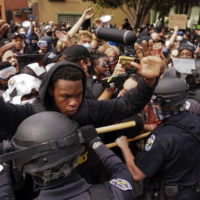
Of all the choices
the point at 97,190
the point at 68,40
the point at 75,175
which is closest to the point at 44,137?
the point at 75,175

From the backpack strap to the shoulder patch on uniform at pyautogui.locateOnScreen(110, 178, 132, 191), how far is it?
79 millimetres

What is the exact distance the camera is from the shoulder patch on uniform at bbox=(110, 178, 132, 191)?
1332 millimetres

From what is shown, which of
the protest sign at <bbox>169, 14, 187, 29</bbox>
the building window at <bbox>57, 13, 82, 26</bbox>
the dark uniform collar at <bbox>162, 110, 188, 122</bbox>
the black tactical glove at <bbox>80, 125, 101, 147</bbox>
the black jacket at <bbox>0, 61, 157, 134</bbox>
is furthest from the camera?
the building window at <bbox>57, 13, 82, 26</bbox>

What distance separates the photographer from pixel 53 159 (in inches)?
47.4

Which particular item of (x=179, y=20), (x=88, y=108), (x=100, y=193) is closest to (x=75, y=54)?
(x=88, y=108)

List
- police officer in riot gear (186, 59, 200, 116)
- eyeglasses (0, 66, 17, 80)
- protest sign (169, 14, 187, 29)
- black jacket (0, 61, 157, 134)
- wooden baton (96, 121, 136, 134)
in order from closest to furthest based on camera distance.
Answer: black jacket (0, 61, 157, 134), wooden baton (96, 121, 136, 134), police officer in riot gear (186, 59, 200, 116), eyeglasses (0, 66, 17, 80), protest sign (169, 14, 187, 29)

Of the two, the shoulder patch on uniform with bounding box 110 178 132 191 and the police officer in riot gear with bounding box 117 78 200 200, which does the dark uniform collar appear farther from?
the shoulder patch on uniform with bounding box 110 178 132 191

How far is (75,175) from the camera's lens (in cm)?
131

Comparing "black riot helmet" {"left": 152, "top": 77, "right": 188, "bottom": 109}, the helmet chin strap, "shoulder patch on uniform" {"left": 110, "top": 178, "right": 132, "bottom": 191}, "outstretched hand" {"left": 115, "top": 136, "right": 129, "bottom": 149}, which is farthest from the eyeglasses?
"shoulder patch on uniform" {"left": 110, "top": 178, "right": 132, "bottom": 191}

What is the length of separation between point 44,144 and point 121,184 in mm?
533

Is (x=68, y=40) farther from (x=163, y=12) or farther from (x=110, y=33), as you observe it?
(x=163, y=12)

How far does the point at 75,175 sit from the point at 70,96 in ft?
2.10

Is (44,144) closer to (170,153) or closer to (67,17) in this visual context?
(170,153)

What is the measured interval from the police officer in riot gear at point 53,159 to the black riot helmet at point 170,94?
3.54 ft
